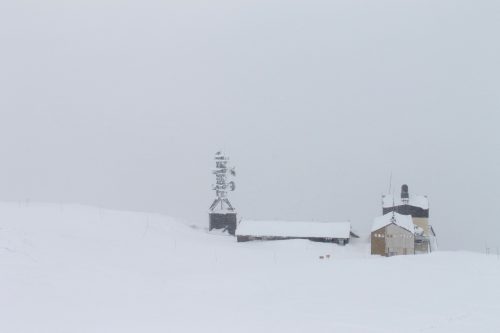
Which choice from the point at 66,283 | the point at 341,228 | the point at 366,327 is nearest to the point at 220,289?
the point at 66,283

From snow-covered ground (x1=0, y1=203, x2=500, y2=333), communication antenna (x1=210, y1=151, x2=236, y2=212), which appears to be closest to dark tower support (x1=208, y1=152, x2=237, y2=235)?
communication antenna (x1=210, y1=151, x2=236, y2=212)

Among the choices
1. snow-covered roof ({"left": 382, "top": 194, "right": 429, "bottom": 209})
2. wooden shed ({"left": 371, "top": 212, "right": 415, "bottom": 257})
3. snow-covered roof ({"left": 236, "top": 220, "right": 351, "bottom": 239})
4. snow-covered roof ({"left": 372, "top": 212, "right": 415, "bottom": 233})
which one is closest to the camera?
wooden shed ({"left": 371, "top": 212, "right": 415, "bottom": 257})

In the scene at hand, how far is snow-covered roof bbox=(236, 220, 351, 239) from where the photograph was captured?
44.0m

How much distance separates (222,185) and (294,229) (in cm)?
1045

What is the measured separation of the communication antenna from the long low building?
5.59 metres

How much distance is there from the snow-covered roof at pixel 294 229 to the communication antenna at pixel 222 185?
5.38 meters

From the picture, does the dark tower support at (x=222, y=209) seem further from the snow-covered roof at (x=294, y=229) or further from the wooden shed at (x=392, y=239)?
the wooden shed at (x=392, y=239)

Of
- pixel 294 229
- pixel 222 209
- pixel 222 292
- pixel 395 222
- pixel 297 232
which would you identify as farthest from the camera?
pixel 222 209

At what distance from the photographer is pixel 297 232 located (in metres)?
44.8

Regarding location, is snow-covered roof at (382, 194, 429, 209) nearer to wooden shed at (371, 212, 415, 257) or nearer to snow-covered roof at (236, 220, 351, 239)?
snow-covered roof at (236, 220, 351, 239)

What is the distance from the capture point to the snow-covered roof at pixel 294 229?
4403 cm

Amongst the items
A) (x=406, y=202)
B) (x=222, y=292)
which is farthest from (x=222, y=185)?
(x=222, y=292)

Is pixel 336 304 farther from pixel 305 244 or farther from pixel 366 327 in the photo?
pixel 305 244

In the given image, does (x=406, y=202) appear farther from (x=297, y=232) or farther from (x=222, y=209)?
(x=222, y=209)
